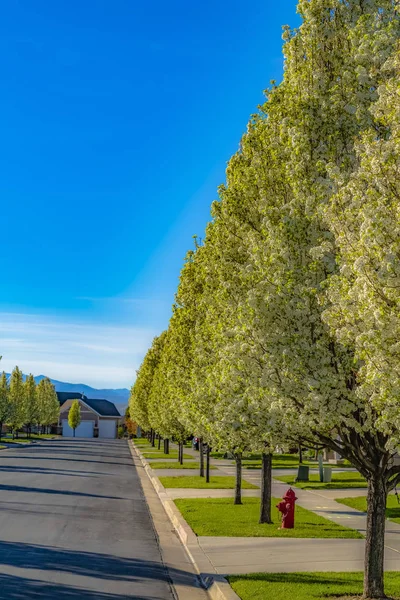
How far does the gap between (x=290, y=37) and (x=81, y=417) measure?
13559 cm

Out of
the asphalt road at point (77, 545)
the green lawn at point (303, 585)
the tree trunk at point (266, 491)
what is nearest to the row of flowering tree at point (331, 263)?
the green lawn at point (303, 585)

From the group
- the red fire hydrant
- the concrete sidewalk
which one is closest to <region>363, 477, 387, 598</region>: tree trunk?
the concrete sidewalk

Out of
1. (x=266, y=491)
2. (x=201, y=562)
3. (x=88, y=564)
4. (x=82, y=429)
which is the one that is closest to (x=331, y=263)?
(x=201, y=562)

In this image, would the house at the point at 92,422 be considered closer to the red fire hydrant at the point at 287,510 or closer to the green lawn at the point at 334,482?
the green lawn at the point at 334,482

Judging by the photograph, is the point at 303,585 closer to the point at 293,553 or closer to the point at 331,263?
the point at 293,553

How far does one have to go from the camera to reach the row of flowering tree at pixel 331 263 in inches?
311

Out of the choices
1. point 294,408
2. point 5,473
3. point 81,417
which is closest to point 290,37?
point 294,408

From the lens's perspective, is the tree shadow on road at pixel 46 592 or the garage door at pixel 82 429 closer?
the tree shadow on road at pixel 46 592

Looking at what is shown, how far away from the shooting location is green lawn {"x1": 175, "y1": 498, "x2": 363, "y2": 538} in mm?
16203

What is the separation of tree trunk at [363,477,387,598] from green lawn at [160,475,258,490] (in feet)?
59.9

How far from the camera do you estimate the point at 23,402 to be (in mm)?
94938

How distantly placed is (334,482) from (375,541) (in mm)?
22203

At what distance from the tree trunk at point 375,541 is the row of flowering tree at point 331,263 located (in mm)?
19

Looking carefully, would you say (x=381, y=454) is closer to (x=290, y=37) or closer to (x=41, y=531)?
(x=290, y=37)
